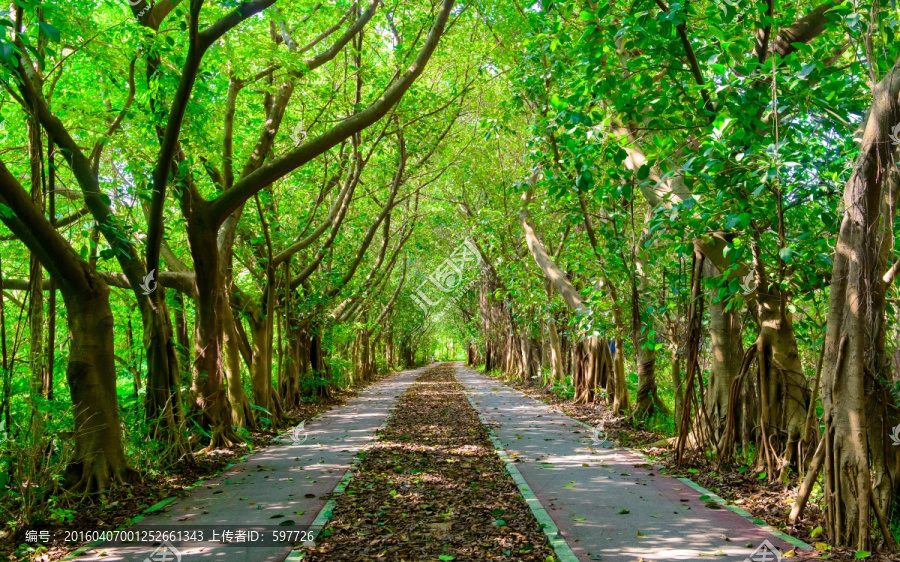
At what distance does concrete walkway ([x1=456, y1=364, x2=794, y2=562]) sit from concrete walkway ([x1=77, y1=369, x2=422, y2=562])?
2489 millimetres

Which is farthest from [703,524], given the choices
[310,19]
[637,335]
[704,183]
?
[310,19]

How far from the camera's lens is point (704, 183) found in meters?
5.33

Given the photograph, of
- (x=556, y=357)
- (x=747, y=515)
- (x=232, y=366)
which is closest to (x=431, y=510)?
(x=747, y=515)

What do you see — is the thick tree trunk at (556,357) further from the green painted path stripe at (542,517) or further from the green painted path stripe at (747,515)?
the green painted path stripe at (747,515)

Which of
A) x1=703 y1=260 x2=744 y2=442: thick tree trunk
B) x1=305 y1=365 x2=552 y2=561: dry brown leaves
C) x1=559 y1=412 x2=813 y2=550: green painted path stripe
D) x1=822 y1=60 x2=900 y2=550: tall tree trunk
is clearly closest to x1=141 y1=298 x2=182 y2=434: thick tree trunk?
x1=305 y1=365 x2=552 y2=561: dry brown leaves

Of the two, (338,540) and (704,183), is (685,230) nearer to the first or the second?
(704,183)

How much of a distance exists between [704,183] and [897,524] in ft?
10.1

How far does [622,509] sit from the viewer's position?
19.9 feet

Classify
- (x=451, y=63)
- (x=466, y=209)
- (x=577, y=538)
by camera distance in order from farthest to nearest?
(x=466, y=209), (x=451, y=63), (x=577, y=538)

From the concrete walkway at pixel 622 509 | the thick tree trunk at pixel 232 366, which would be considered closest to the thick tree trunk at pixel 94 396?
the thick tree trunk at pixel 232 366

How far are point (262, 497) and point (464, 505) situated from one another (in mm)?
2216

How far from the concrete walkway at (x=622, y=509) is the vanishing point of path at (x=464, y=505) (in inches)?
0.6

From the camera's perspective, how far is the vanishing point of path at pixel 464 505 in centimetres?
493

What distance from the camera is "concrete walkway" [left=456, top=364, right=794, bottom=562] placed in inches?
191
